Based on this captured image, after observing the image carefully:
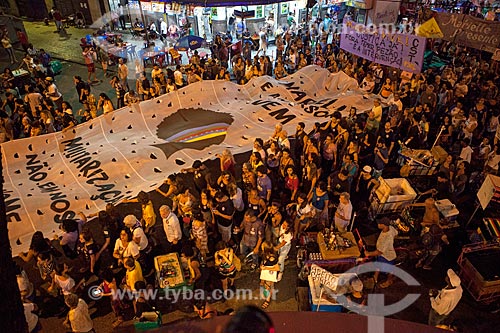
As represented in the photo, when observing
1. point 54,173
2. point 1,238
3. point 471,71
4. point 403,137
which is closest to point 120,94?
point 54,173

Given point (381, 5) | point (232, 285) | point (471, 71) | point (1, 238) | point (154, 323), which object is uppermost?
point (1, 238)

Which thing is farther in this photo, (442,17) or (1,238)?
(442,17)

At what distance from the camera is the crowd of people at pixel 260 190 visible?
6305 millimetres

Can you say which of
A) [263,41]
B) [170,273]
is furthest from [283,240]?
[263,41]

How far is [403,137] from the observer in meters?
10.1

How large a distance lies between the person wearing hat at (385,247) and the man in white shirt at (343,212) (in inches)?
22.8

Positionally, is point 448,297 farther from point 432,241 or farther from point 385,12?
point 385,12

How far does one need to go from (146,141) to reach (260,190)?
371cm

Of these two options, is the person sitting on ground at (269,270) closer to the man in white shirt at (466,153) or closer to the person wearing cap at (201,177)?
the person wearing cap at (201,177)

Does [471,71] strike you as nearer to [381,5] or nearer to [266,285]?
[381,5]

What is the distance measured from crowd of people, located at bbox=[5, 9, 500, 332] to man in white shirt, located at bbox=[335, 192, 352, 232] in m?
0.02

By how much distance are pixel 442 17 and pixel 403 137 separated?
609 cm

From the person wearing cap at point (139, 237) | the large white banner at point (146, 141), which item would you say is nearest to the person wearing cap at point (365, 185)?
the large white banner at point (146, 141)

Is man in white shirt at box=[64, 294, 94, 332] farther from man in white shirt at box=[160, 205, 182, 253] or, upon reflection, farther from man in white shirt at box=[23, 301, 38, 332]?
man in white shirt at box=[160, 205, 182, 253]
